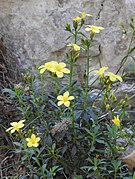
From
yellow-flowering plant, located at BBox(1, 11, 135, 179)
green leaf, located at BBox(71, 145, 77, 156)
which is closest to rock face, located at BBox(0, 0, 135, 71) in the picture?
yellow-flowering plant, located at BBox(1, 11, 135, 179)

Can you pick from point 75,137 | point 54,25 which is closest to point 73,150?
point 75,137

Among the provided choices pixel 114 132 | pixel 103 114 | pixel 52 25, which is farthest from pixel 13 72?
pixel 114 132

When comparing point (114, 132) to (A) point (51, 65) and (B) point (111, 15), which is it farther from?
(B) point (111, 15)

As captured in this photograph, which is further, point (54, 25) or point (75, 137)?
point (54, 25)

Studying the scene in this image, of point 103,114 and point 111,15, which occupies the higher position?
point 111,15

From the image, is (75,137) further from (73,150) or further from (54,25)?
(54,25)

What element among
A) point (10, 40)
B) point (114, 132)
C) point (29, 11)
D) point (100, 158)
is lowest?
point (100, 158)

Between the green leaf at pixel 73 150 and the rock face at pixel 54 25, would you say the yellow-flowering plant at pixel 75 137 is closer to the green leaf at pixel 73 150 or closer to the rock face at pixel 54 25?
the green leaf at pixel 73 150

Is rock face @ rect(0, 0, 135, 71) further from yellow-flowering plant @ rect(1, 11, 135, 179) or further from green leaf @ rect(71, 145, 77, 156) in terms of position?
green leaf @ rect(71, 145, 77, 156)

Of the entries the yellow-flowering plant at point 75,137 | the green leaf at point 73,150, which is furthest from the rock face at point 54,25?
the green leaf at point 73,150
